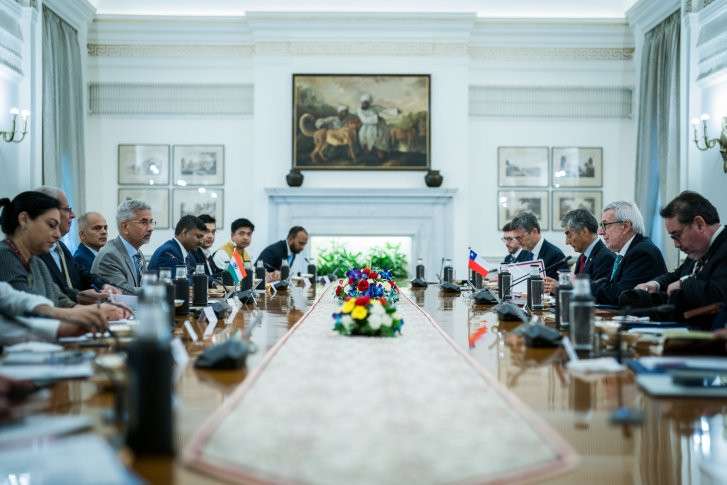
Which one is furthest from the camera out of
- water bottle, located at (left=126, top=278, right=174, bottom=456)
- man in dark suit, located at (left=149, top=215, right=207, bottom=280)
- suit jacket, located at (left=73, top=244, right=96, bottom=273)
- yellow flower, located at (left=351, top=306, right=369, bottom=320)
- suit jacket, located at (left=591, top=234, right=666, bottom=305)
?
man in dark suit, located at (left=149, top=215, right=207, bottom=280)

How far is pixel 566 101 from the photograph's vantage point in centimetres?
957

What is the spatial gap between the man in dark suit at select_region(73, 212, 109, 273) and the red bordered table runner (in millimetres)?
3123

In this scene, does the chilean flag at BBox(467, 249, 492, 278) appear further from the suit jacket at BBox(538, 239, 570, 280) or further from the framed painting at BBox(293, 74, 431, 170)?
the framed painting at BBox(293, 74, 431, 170)

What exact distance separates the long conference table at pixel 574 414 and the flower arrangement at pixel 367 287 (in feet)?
3.54

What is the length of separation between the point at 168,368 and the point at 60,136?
812cm

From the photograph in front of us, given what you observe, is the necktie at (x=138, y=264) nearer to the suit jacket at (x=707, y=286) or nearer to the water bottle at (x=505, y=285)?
the water bottle at (x=505, y=285)

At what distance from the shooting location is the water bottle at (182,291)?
3340mm

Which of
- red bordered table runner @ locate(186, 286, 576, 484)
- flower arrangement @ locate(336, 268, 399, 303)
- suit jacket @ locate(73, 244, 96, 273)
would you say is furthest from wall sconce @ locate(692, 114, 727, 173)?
red bordered table runner @ locate(186, 286, 576, 484)

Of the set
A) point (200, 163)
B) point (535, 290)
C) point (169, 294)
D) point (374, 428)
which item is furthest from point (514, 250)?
point (374, 428)

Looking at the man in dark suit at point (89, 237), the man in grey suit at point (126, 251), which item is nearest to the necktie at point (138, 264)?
the man in grey suit at point (126, 251)

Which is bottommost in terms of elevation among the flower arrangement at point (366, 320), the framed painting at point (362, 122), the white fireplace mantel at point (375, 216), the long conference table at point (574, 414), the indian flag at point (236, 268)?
the long conference table at point (574, 414)

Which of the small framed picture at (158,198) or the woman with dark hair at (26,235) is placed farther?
the small framed picture at (158,198)

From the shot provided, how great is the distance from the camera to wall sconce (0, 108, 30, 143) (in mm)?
6816

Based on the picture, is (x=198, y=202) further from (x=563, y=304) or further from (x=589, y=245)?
(x=563, y=304)
